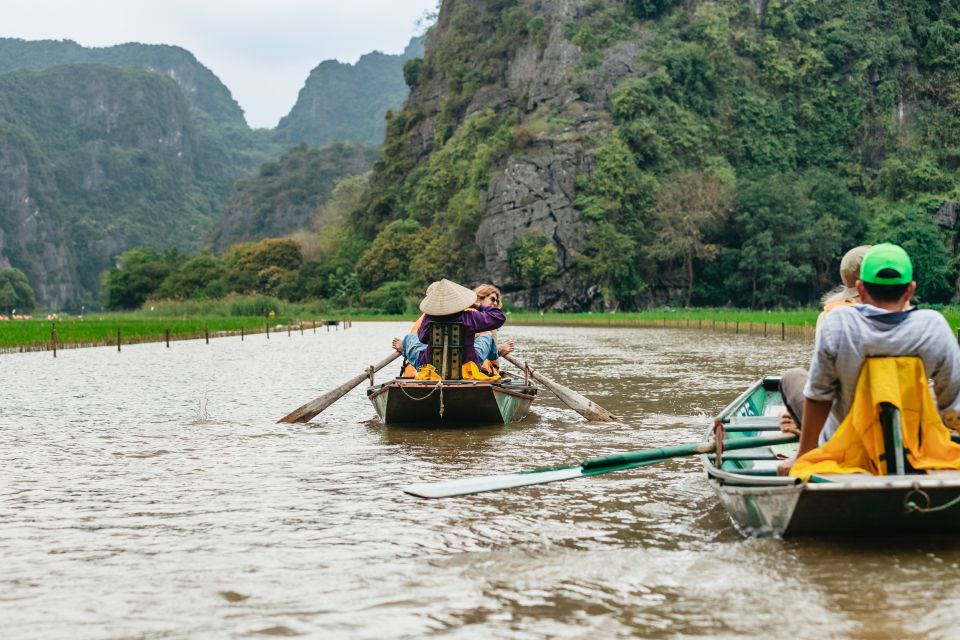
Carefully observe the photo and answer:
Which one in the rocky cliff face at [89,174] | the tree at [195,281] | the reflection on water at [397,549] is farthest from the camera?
the rocky cliff face at [89,174]

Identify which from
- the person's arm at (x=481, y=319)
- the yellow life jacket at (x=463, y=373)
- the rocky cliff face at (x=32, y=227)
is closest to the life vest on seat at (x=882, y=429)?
the person's arm at (x=481, y=319)

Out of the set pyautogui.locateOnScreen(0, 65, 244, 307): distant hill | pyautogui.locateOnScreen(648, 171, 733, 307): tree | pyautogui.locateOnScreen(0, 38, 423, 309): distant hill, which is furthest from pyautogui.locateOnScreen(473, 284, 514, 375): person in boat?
pyautogui.locateOnScreen(0, 65, 244, 307): distant hill

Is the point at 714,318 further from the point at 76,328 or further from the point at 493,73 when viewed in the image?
the point at 493,73

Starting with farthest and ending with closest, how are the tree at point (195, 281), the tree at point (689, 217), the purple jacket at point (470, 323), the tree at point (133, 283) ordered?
the tree at point (133, 283) → the tree at point (195, 281) → the tree at point (689, 217) → the purple jacket at point (470, 323)

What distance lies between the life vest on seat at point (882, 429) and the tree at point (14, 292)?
4314 inches

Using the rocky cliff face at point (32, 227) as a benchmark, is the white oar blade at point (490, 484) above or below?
below

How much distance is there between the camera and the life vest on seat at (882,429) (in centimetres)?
498

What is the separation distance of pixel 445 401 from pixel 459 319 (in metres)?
0.93

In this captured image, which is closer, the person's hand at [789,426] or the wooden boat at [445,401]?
the person's hand at [789,426]

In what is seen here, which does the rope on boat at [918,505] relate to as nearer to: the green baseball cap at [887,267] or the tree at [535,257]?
the green baseball cap at [887,267]

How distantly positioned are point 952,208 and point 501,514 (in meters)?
62.8

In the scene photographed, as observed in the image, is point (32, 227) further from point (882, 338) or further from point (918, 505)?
point (918, 505)

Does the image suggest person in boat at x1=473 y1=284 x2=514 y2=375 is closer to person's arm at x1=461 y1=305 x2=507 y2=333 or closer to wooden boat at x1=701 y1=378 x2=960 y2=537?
person's arm at x1=461 y1=305 x2=507 y2=333

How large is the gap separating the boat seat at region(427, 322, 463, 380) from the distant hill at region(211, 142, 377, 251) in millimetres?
118730
